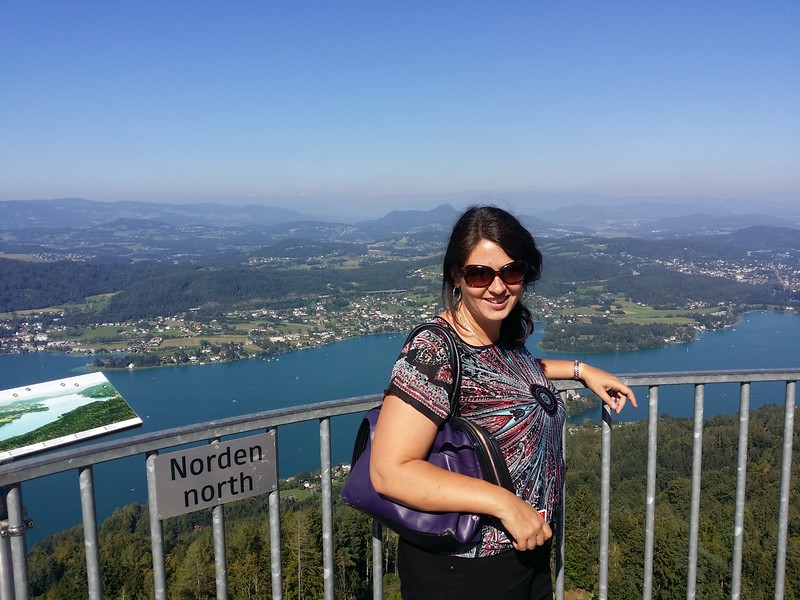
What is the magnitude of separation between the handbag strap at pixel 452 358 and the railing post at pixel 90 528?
0.92 m

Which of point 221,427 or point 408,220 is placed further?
point 408,220

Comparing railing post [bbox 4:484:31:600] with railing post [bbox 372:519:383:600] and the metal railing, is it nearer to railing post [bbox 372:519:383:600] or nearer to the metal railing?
the metal railing

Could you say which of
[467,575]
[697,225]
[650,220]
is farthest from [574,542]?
[650,220]

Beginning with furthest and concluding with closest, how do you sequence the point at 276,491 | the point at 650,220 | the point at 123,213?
the point at 123,213, the point at 650,220, the point at 276,491

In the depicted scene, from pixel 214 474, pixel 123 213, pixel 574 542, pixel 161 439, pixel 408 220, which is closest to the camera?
pixel 161 439

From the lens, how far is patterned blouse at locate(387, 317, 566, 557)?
1420mm

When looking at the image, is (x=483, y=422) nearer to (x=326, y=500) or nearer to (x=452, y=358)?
(x=452, y=358)

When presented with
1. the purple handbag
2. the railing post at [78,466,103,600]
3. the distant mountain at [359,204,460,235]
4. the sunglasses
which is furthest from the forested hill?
the distant mountain at [359,204,460,235]

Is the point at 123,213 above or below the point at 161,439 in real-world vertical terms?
above

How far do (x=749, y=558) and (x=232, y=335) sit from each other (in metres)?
35.8

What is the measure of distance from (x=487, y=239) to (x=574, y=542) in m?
3.13

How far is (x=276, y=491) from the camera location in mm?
1942

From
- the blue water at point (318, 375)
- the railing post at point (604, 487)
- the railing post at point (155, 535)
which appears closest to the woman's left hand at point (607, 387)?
the railing post at point (604, 487)

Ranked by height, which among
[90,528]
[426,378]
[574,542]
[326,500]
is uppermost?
[426,378]
